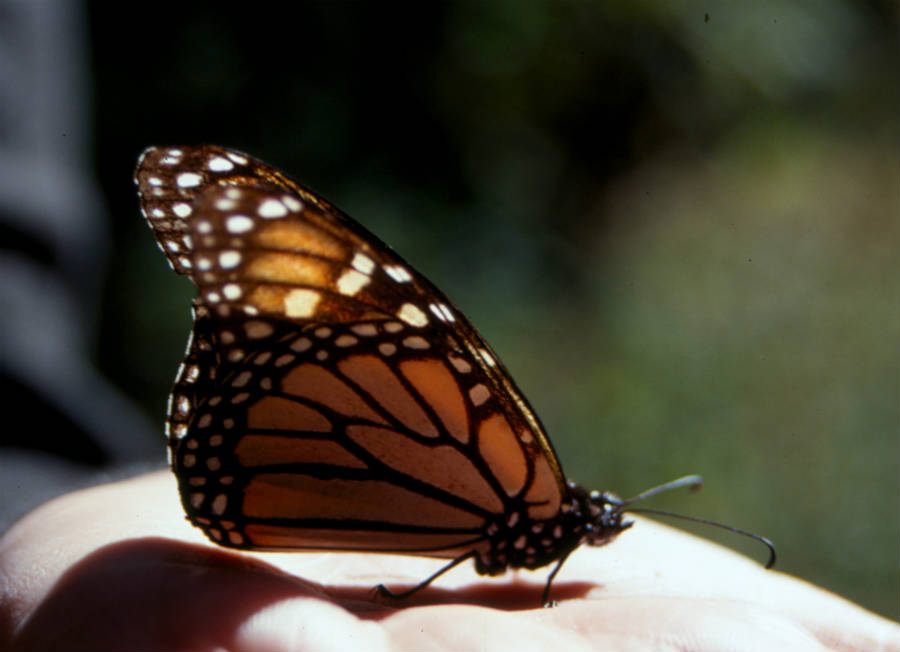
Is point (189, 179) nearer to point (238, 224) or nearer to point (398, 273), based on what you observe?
point (238, 224)

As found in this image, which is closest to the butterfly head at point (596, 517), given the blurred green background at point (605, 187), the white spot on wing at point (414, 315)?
the white spot on wing at point (414, 315)

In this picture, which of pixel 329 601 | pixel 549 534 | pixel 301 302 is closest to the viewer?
pixel 329 601

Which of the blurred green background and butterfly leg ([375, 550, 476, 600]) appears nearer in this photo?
butterfly leg ([375, 550, 476, 600])

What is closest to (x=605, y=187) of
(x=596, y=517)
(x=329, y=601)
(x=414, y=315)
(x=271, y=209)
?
(x=596, y=517)

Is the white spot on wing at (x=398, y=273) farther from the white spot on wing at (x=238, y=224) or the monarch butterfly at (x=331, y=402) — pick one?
the white spot on wing at (x=238, y=224)

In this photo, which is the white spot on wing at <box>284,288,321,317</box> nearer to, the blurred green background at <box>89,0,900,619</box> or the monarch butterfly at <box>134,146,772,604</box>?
the monarch butterfly at <box>134,146,772,604</box>

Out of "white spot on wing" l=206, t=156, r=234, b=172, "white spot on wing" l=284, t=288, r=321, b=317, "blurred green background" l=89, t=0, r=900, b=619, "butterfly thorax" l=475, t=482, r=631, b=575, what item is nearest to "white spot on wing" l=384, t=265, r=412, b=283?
"white spot on wing" l=284, t=288, r=321, b=317

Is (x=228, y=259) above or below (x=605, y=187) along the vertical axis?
above
